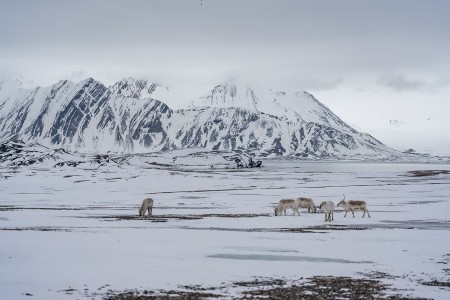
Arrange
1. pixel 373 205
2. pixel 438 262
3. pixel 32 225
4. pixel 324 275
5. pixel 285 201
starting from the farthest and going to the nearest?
1. pixel 373 205
2. pixel 285 201
3. pixel 32 225
4. pixel 438 262
5. pixel 324 275

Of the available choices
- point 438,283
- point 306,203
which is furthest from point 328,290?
point 306,203

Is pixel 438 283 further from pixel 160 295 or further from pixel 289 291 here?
pixel 160 295

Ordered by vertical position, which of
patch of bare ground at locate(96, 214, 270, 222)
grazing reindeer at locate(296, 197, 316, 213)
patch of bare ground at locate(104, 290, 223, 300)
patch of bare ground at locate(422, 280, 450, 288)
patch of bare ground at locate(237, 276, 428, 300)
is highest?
grazing reindeer at locate(296, 197, 316, 213)

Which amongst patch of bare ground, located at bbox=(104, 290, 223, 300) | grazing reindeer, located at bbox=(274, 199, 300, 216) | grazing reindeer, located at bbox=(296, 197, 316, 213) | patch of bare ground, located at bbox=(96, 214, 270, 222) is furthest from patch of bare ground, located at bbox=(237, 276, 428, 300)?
grazing reindeer, located at bbox=(296, 197, 316, 213)

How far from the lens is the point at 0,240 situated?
80.5 feet

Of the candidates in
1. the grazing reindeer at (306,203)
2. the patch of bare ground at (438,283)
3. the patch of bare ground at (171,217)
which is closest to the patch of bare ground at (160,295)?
the patch of bare ground at (438,283)

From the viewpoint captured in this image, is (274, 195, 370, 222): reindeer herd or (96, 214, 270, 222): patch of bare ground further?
(96, 214, 270, 222): patch of bare ground

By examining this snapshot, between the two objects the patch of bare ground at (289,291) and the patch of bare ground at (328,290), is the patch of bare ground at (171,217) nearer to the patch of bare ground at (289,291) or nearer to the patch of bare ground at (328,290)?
the patch of bare ground at (289,291)

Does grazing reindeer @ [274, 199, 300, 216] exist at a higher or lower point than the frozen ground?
higher

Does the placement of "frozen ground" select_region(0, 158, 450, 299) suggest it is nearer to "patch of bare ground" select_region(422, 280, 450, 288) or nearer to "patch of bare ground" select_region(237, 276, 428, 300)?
"patch of bare ground" select_region(422, 280, 450, 288)

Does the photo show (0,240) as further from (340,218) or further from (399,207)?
(399,207)

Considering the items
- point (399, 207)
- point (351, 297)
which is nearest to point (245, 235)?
point (351, 297)

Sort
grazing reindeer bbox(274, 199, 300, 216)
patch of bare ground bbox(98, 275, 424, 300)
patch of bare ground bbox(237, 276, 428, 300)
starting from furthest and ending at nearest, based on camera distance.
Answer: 1. grazing reindeer bbox(274, 199, 300, 216)
2. patch of bare ground bbox(237, 276, 428, 300)
3. patch of bare ground bbox(98, 275, 424, 300)

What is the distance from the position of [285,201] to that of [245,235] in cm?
1388
